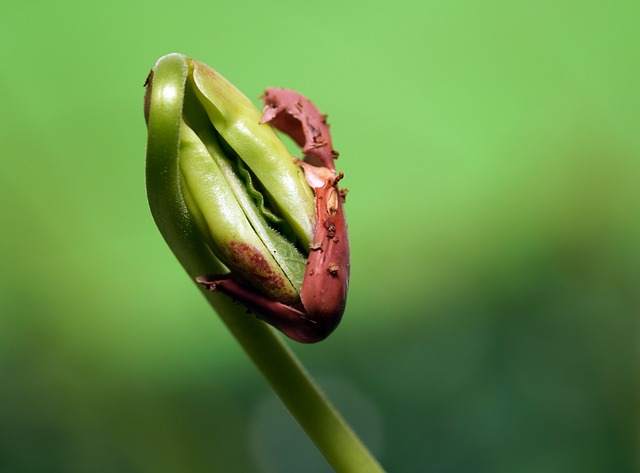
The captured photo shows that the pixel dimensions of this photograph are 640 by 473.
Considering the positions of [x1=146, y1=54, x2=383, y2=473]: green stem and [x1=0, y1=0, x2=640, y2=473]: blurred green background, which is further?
[x1=0, y1=0, x2=640, y2=473]: blurred green background

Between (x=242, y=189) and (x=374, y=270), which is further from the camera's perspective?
(x=374, y=270)

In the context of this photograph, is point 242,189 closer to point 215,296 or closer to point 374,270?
point 215,296

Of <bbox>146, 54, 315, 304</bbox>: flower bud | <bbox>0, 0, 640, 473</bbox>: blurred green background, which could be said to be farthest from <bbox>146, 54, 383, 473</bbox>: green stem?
<bbox>0, 0, 640, 473</bbox>: blurred green background

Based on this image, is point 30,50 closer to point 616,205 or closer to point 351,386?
point 351,386

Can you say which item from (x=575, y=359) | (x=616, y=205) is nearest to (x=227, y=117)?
(x=575, y=359)

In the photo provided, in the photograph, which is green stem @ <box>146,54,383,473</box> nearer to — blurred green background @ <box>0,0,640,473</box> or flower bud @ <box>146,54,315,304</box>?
flower bud @ <box>146,54,315,304</box>

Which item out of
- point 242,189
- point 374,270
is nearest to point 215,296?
point 242,189

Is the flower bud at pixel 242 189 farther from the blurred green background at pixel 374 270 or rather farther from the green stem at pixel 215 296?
the blurred green background at pixel 374 270
